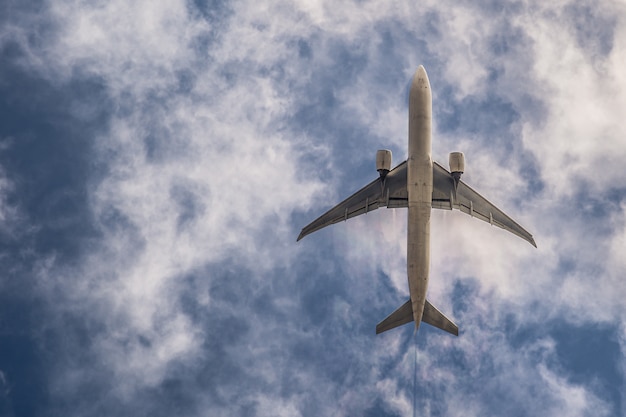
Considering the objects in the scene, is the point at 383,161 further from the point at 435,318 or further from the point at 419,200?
the point at 435,318

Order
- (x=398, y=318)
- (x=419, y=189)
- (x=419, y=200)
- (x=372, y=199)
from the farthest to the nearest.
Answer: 1. (x=372, y=199)
2. (x=398, y=318)
3. (x=419, y=200)
4. (x=419, y=189)

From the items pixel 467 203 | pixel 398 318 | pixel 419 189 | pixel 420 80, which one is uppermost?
pixel 420 80

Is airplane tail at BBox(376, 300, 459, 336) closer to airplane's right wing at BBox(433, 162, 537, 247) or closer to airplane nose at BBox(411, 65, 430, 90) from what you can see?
airplane's right wing at BBox(433, 162, 537, 247)

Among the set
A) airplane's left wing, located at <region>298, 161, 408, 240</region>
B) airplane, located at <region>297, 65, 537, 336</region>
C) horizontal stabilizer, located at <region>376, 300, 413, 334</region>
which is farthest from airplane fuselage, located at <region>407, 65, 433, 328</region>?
airplane's left wing, located at <region>298, 161, 408, 240</region>

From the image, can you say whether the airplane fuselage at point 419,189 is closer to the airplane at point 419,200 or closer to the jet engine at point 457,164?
the airplane at point 419,200

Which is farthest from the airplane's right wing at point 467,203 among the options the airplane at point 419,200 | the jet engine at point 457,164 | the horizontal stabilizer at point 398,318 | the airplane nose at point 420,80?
the horizontal stabilizer at point 398,318

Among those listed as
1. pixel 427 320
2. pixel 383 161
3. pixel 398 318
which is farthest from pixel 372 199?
pixel 427 320

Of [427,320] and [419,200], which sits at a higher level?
[419,200]

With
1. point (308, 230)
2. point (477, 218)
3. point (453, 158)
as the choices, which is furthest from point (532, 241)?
point (308, 230)
